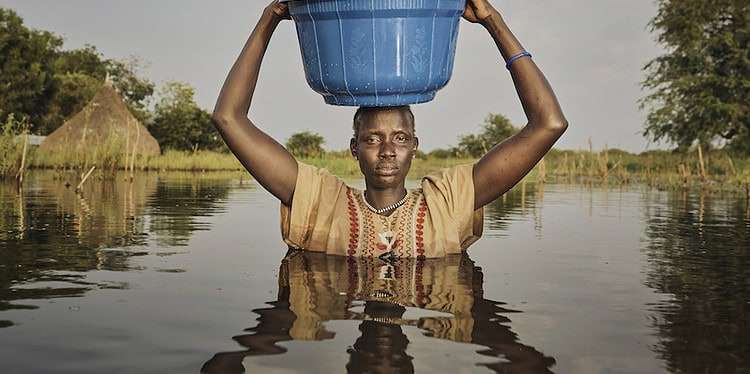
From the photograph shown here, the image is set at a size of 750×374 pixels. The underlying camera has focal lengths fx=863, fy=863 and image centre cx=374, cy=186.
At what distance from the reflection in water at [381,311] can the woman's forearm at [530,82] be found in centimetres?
82

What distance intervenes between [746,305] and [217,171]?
69.3 feet

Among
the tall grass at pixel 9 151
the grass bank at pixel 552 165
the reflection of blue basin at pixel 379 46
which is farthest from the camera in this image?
the grass bank at pixel 552 165

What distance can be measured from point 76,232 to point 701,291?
4163 mm

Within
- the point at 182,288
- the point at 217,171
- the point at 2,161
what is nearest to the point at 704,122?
the point at 217,171

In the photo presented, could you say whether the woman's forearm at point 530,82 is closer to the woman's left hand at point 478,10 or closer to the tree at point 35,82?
the woman's left hand at point 478,10

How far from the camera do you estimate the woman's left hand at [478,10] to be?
3800mm

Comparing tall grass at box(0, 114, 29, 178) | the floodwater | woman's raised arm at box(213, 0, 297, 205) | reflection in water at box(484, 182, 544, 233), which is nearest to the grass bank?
tall grass at box(0, 114, 29, 178)

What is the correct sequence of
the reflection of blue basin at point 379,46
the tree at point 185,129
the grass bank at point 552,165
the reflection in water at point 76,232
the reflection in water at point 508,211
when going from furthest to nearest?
1. the tree at point 185,129
2. the grass bank at point 552,165
3. the reflection in water at point 508,211
4. the reflection in water at point 76,232
5. the reflection of blue basin at point 379,46

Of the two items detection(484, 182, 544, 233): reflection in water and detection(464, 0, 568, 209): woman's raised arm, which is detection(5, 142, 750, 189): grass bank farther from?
detection(464, 0, 568, 209): woman's raised arm

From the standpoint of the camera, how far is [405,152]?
4012mm

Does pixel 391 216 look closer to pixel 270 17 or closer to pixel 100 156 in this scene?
pixel 270 17

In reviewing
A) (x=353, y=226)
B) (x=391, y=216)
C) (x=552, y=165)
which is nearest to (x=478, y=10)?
(x=391, y=216)

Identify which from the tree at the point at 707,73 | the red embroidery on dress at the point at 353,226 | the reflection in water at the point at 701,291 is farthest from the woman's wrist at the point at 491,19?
the tree at the point at 707,73

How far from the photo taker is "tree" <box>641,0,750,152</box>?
2798 cm
